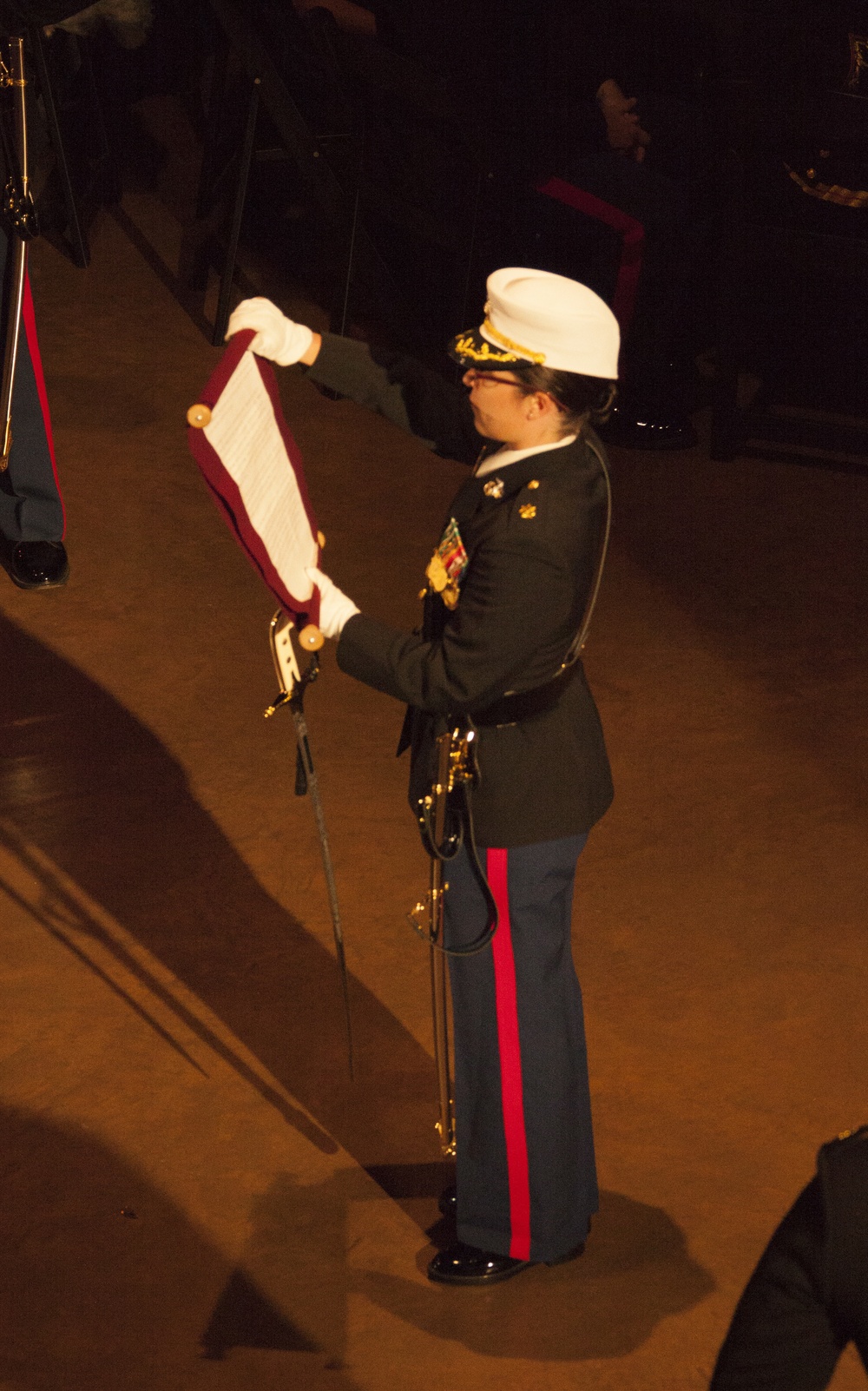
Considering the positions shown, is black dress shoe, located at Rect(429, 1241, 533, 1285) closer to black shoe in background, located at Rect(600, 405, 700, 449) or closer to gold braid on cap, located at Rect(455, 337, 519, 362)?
gold braid on cap, located at Rect(455, 337, 519, 362)

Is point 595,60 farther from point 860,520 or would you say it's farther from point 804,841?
point 804,841

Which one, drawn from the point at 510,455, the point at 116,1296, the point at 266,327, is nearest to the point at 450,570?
the point at 510,455

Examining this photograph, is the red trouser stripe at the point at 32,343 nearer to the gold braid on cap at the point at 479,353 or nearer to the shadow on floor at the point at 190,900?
the shadow on floor at the point at 190,900

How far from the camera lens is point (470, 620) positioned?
7.08 feet

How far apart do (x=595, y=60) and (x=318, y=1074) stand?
384 centimetres

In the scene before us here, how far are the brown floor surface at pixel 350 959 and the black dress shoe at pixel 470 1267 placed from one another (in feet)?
0.08

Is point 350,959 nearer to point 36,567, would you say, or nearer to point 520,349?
point 520,349

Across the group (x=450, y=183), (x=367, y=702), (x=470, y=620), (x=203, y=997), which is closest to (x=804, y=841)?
(x=367, y=702)

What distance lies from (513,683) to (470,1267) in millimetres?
958

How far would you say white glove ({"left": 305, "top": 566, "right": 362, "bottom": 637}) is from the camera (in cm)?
220

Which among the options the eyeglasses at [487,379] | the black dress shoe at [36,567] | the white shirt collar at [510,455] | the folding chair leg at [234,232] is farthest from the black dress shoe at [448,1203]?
the folding chair leg at [234,232]

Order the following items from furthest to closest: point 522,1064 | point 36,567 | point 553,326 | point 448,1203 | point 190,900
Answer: point 36,567
point 190,900
point 448,1203
point 522,1064
point 553,326

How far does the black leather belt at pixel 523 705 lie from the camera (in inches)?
90.7

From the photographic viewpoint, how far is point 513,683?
2.24 meters
